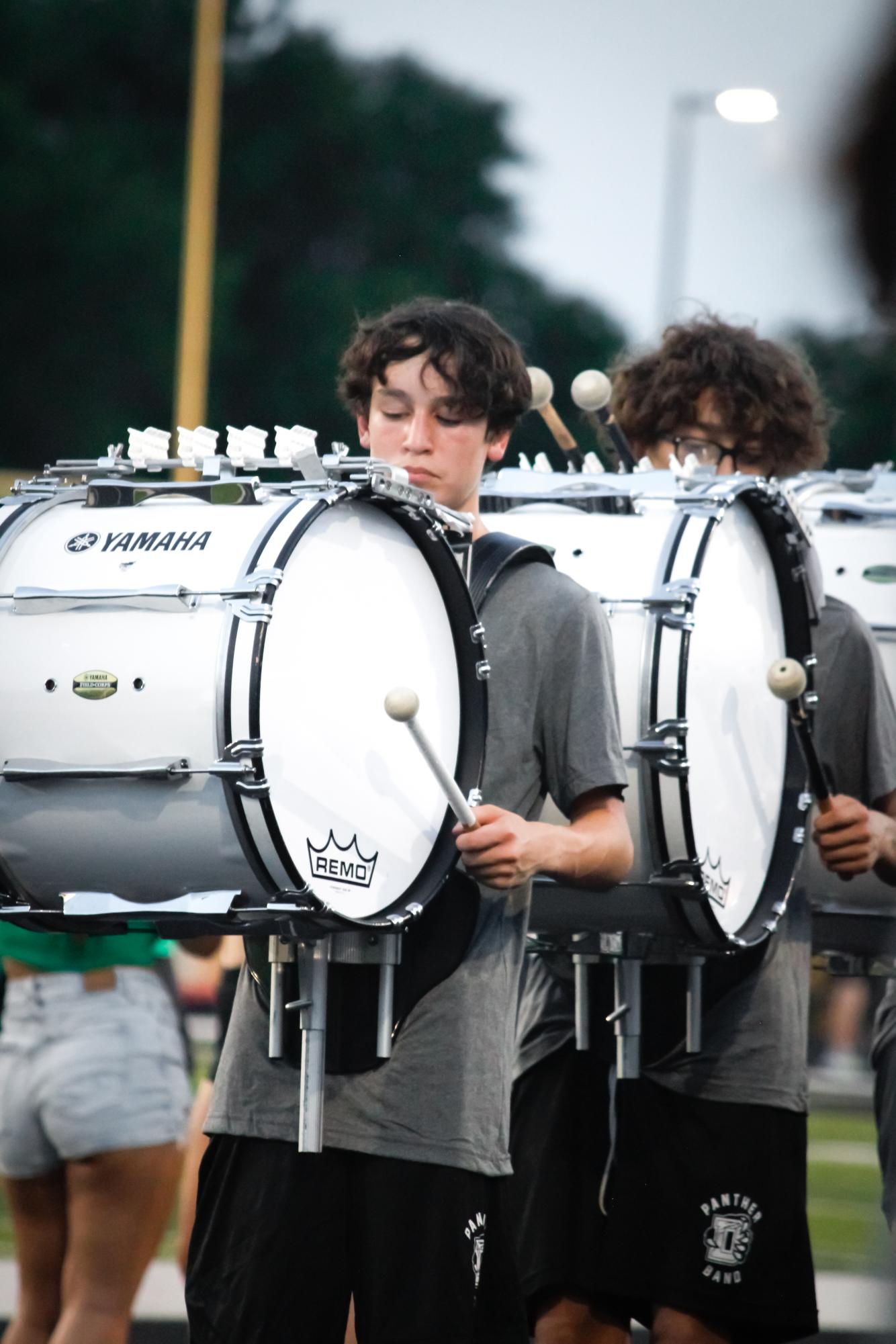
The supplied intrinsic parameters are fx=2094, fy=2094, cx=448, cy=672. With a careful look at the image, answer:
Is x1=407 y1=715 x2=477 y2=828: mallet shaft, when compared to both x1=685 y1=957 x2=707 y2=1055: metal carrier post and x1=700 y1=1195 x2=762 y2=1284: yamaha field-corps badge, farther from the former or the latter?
x1=700 y1=1195 x2=762 y2=1284: yamaha field-corps badge

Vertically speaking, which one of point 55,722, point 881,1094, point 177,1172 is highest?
point 55,722

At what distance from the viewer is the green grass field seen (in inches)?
300

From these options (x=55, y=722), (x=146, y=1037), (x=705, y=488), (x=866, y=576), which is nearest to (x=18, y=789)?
(x=55, y=722)

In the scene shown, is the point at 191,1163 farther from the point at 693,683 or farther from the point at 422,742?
the point at 422,742

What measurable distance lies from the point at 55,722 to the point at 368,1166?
708 millimetres

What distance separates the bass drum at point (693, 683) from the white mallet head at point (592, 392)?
0.24 meters

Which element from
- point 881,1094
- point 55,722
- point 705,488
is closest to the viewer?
Result: point 55,722

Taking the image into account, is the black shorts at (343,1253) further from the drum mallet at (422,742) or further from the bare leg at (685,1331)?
the bare leg at (685,1331)

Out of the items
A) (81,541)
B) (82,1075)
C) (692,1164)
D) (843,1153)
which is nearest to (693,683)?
(692,1164)

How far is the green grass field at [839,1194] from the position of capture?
25.0 ft

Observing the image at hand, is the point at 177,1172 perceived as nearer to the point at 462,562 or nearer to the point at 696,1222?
the point at 696,1222

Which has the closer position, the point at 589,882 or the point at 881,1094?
the point at 589,882

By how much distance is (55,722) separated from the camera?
258 centimetres

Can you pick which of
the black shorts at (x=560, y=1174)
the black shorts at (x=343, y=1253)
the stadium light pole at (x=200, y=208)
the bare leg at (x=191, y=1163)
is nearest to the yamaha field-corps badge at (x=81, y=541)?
the black shorts at (x=343, y=1253)
